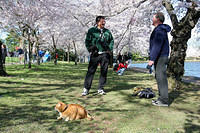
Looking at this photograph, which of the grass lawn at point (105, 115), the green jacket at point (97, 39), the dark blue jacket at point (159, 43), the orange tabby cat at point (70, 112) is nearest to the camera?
the grass lawn at point (105, 115)

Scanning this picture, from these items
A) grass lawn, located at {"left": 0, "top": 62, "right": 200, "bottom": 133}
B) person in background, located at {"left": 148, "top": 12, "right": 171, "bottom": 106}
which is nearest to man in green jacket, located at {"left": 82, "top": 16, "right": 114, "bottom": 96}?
grass lawn, located at {"left": 0, "top": 62, "right": 200, "bottom": 133}

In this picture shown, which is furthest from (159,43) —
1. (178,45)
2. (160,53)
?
(178,45)

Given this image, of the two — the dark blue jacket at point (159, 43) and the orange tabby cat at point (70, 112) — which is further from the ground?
the dark blue jacket at point (159, 43)

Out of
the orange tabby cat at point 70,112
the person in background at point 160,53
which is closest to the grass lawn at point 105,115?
the orange tabby cat at point 70,112

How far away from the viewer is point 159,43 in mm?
3701

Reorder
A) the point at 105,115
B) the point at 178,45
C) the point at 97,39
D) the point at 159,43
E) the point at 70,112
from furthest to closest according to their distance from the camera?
the point at 178,45
the point at 97,39
the point at 159,43
the point at 105,115
the point at 70,112

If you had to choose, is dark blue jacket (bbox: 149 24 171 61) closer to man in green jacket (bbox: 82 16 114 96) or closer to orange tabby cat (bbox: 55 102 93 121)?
man in green jacket (bbox: 82 16 114 96)

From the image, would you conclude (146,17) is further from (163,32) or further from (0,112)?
(0,112)

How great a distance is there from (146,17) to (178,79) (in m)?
4.17

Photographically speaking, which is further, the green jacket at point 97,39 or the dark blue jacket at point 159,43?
the green jacket at point 97,39

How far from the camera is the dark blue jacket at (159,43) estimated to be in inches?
146

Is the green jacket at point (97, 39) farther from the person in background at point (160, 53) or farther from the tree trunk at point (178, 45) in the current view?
the tree trunk at point (178, 45)

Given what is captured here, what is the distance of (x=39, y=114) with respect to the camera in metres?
3.25

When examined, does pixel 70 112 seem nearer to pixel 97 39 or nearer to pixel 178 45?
pixel 97 39
